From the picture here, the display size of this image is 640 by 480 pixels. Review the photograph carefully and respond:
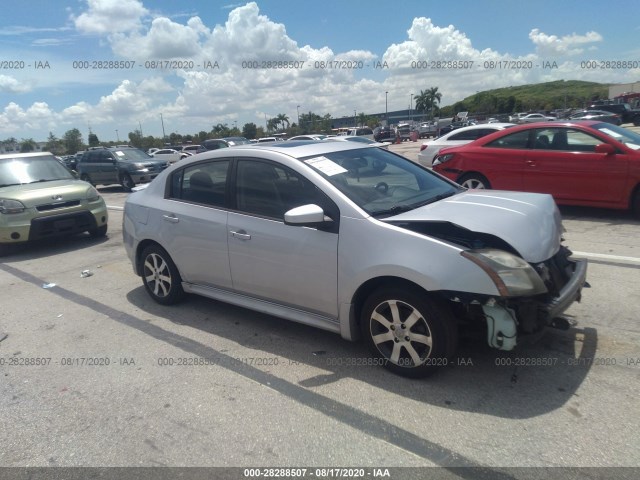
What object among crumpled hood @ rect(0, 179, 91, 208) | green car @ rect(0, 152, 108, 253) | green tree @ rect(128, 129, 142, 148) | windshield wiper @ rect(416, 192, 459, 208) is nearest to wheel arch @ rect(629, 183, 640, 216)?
windshield wiper @ rect(416, 192, 459, 208)

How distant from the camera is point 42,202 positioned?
7.99 meters

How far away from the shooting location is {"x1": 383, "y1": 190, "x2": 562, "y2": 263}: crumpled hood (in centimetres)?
326

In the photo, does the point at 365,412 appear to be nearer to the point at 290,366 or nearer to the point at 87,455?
the point at 290,366

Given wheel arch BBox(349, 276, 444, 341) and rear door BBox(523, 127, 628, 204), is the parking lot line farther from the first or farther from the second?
wheel arch BBox(349, 276, 444, 341)

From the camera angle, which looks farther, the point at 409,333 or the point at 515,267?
the point at 409,333

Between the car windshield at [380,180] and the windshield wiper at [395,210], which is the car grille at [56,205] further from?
the windshield wiper at [395,210]

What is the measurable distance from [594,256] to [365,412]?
414 cm

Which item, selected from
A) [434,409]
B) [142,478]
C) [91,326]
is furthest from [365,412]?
[91,326]

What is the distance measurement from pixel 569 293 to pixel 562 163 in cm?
526

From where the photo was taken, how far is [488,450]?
8.73ft

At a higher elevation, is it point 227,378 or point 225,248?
point 225,248

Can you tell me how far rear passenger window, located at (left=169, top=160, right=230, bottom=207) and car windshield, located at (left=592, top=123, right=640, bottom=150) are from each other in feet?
20.9

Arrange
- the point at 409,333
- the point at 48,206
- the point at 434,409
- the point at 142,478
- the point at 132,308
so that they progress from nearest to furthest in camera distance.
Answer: the point at 142,478
the point at 434,409
the point at 409,333
the point at 132,308
the point at 48,206

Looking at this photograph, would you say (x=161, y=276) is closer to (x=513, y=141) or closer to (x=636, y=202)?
(x=513, y=141)
